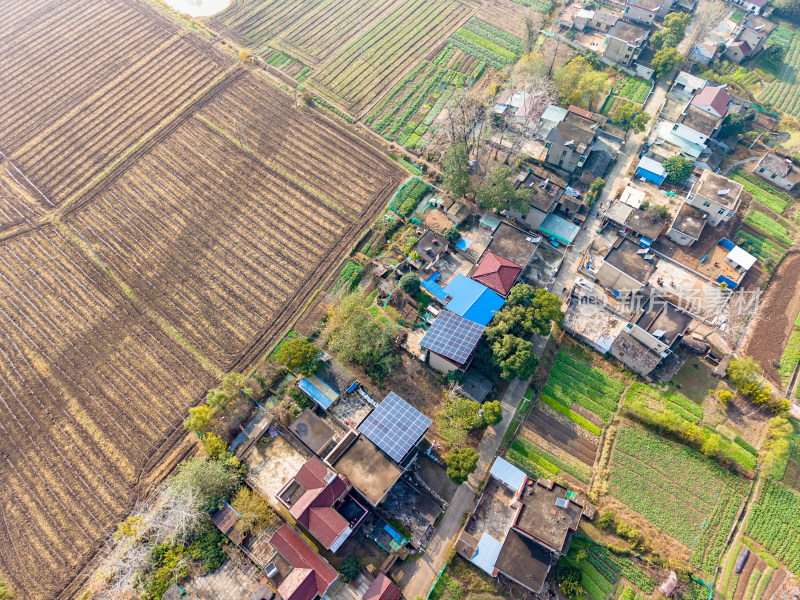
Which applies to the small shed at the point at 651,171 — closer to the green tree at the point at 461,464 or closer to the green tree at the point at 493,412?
the green tree at the point at 493,412

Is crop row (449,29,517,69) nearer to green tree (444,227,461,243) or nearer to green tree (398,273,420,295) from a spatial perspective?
green tree (444,227,461,243)

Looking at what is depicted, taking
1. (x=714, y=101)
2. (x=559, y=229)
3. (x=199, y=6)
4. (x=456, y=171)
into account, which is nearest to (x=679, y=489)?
(x=559, y=229)

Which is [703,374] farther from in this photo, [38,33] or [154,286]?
[38,33]

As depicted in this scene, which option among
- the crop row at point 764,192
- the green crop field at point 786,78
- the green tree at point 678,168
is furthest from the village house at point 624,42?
the crop row at point 764,192

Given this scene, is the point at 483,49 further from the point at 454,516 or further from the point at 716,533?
the point at 716,533

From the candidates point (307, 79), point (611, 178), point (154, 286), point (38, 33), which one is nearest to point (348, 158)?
point (307, 79)
